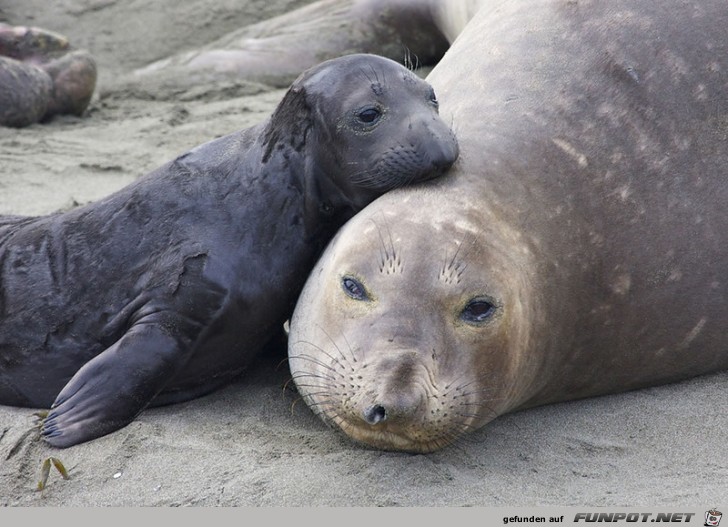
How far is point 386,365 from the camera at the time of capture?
144 inches

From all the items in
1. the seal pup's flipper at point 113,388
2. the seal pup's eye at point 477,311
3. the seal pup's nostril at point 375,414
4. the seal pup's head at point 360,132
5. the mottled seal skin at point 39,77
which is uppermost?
the seal pup's head at point 360,132

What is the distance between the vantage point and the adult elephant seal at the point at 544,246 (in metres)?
3.83

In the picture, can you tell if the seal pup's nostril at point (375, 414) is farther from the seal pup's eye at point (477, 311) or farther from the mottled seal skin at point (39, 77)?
the mottled seal skin at point (39, 77)

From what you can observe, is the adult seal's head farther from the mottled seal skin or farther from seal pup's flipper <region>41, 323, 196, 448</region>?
the mottled seal skin

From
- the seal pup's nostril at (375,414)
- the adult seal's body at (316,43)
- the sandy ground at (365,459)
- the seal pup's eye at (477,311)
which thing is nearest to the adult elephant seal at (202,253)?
the sandy ground at (365,459)

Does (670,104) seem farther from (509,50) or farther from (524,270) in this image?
(524,270)

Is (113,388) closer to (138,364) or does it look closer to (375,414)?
(138,364)

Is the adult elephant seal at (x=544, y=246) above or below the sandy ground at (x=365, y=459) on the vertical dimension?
above

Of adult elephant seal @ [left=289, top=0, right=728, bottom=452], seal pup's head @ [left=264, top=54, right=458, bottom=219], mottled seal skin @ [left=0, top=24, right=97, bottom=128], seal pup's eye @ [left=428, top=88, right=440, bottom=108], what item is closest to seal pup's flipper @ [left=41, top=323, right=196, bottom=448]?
adult elephant seal @ [left=289, top=0, right=728, bottom=452]

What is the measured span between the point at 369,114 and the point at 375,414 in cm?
132

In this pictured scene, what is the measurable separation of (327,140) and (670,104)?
4.24ft

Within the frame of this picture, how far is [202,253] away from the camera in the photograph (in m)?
4.48

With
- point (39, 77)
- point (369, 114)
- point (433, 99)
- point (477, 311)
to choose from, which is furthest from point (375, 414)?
point (39, 77)

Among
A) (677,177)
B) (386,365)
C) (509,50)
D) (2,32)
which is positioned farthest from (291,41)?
(386,365)
